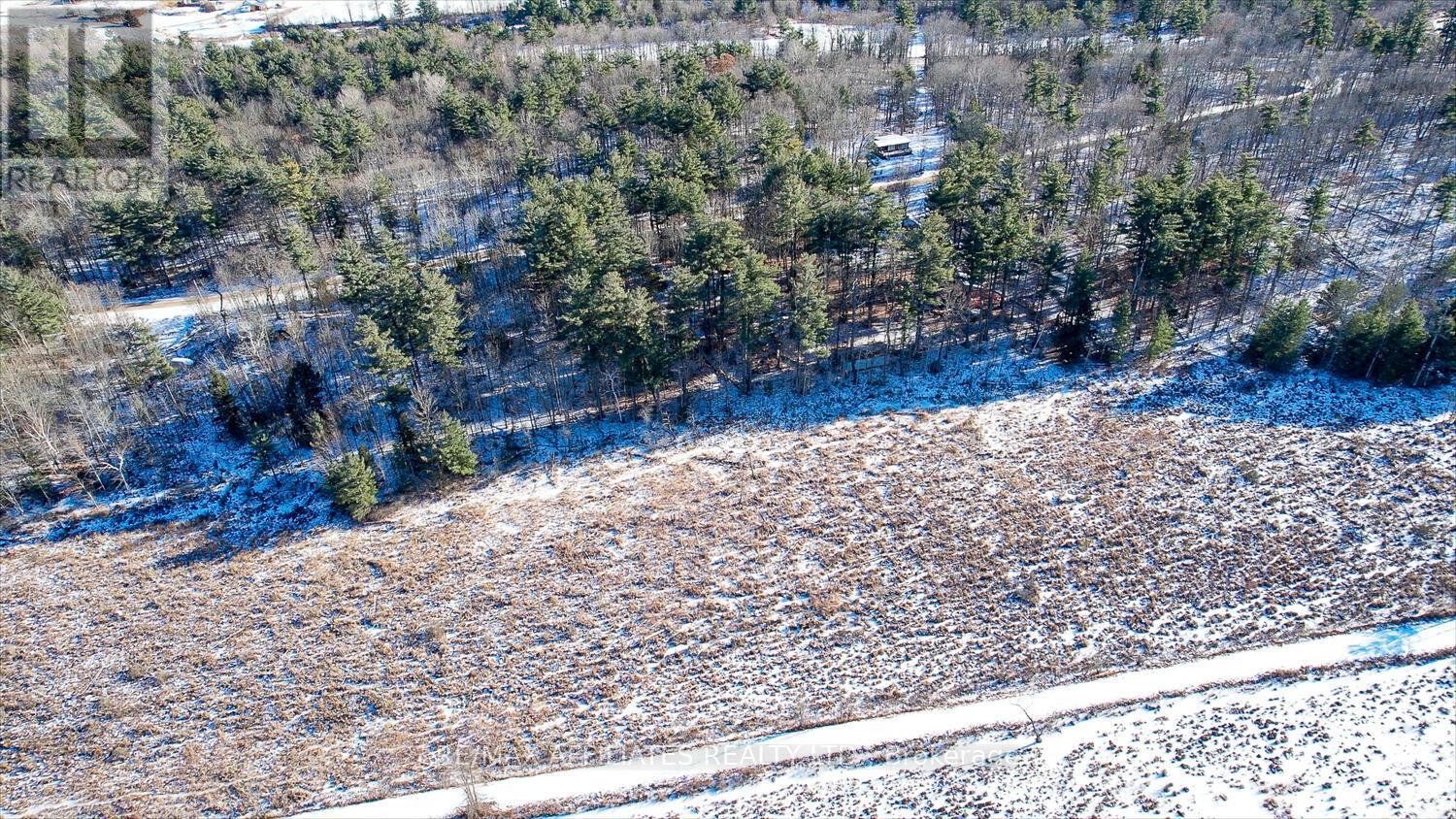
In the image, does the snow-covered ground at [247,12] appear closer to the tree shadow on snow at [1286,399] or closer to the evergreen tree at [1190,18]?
the evergreen tree at [1190,18]

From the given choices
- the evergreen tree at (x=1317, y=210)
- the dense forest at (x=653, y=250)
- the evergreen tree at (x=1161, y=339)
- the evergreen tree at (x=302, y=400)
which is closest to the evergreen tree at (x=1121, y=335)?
the dense forest at (x=653, y=250)

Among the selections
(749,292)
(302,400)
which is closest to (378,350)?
(302,400)

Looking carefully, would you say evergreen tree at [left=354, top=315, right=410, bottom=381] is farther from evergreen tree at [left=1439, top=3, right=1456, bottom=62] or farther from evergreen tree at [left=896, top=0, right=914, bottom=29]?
evergreen tree at [left=1439, top=3, right=1456, bottom=62]

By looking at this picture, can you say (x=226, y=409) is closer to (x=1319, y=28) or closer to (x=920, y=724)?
(x=920, y=724)

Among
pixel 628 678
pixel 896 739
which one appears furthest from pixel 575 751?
pixel 896 739

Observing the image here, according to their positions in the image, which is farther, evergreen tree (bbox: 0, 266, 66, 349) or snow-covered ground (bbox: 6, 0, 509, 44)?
snow-covered ground (bbox: 6, 0, 509, 44)

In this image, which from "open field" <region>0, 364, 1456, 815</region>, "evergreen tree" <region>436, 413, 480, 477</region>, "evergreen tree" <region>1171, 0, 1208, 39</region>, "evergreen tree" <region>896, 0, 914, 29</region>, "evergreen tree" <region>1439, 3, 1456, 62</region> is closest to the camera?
"open field" <region>0, 364, 1456, 815</region>

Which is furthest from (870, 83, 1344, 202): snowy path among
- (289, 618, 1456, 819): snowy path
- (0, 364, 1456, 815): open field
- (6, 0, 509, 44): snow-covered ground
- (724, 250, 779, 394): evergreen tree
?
(6, 0, 509, 44): snow-covered ground
